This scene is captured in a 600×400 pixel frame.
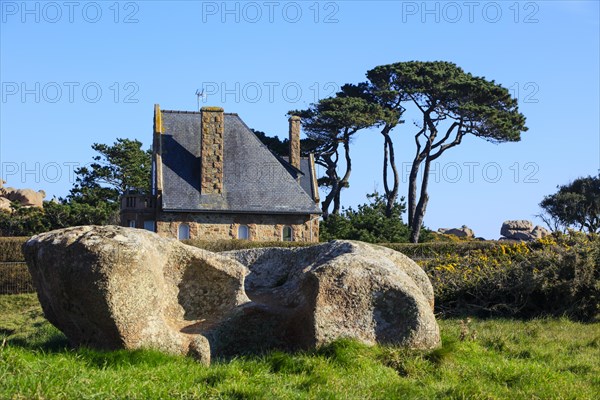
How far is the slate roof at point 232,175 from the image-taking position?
49.7m

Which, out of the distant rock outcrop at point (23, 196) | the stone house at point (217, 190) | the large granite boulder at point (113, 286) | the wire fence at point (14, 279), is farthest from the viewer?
the distant rock outcrop at point (23, 196)

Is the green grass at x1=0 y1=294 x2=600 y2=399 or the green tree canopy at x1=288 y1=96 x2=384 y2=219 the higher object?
the green tree canopy at x1=288 y1=96 x2=384 y2=219

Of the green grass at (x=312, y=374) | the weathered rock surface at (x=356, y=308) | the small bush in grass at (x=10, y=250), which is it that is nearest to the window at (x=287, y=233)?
the small bush in grass at (x=10, y=250)

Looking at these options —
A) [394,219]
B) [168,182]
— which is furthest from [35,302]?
[394,219]

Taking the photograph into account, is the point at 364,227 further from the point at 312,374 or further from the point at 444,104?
the point at 312,374

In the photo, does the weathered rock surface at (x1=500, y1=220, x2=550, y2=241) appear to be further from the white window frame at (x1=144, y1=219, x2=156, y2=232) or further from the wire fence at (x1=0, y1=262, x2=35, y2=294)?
the wire fence at (x1=0, y1=262, x2=35, y2=294)

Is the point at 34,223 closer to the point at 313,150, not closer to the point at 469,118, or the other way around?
the point at 313,150

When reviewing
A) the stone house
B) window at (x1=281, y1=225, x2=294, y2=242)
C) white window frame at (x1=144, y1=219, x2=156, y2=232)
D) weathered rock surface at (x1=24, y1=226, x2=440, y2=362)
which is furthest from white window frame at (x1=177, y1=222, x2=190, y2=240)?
weathered rock surface at (x1=24, y1=226, x2=440, y2=362)

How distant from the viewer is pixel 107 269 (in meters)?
10.0

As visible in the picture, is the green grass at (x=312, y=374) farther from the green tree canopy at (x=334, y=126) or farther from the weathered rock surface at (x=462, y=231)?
the weathered rock surface at (x=462, y=231)

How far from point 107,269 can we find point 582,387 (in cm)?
536

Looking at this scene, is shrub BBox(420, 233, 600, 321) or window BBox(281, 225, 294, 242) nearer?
shrub BBox(420, 233, 600, 321)

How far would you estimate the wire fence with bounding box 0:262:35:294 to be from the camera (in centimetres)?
2805

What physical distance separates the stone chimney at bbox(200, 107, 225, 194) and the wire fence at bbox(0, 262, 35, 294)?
21566mm
